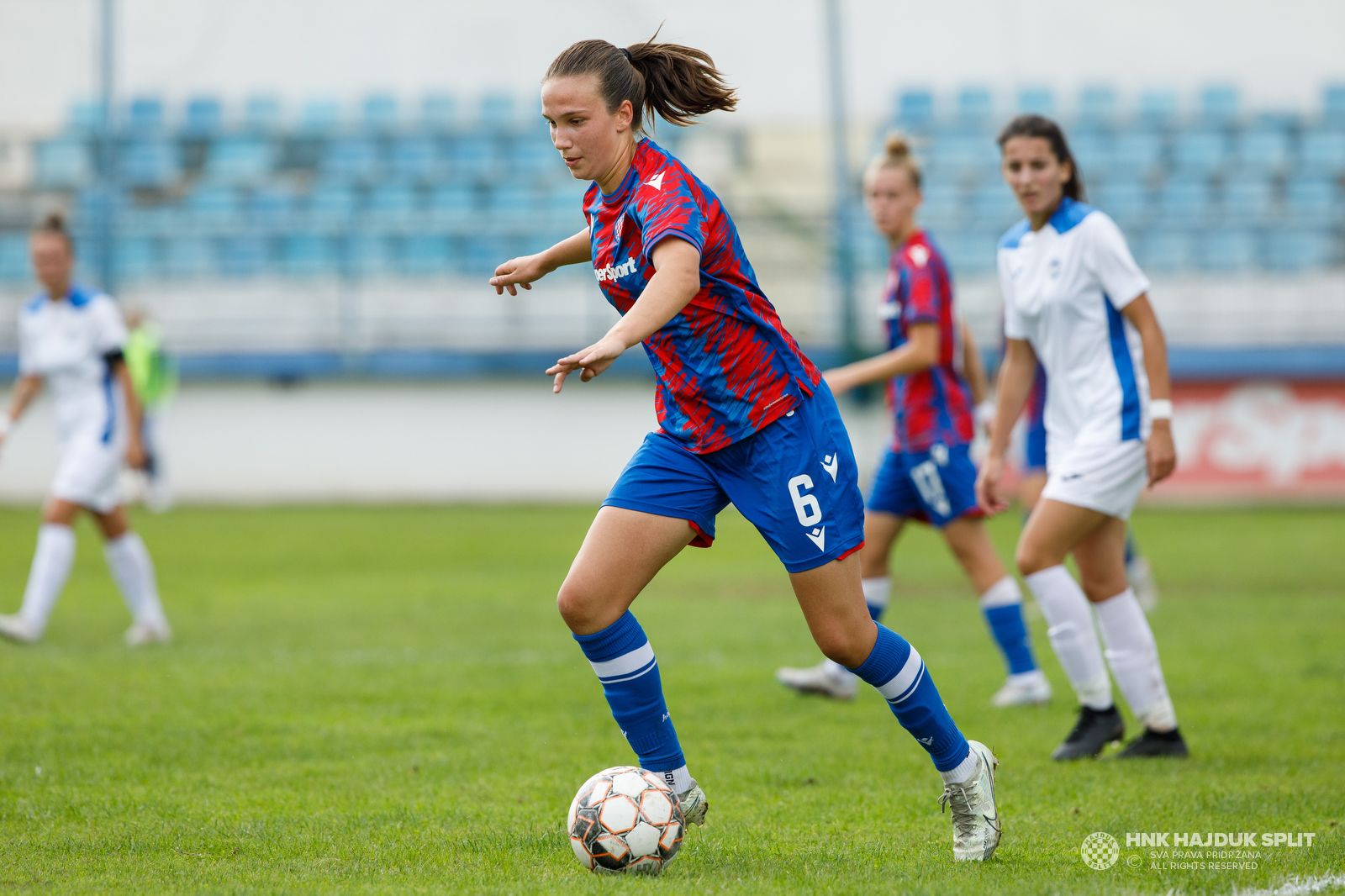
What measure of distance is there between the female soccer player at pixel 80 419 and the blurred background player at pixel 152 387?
10.5 metres

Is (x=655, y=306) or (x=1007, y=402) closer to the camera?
(x=655, y=306)

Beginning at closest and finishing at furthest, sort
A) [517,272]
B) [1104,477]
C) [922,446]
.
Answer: [517,272] → [1104,477] → [922,446]

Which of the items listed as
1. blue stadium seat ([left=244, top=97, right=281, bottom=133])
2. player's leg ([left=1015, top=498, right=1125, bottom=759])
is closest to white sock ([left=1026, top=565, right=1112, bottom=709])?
player's leg ([left=1015, top=498, right=1125, bottom=759])

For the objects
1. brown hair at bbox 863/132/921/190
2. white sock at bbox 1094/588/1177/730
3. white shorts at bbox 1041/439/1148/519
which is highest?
brown hair at bbox 863/132/921/190

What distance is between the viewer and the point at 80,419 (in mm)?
8234

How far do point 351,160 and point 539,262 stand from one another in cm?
1933

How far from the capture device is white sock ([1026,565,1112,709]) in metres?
5.18

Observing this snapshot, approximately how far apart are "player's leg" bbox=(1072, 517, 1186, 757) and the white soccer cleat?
44.9 inches

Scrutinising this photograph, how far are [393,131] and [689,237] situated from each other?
20197 mm

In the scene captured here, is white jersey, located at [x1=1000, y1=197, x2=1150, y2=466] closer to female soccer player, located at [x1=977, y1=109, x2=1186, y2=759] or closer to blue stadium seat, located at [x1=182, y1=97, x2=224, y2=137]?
female soccer player, located at [x1=977, y1=109, x2=1186, y2=759]

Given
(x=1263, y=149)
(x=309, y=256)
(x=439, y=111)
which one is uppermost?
(x=439, y=111)

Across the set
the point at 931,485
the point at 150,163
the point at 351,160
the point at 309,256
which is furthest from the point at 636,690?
the point at 150,163

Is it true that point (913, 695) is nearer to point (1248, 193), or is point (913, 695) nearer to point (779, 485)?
point (779, 485)

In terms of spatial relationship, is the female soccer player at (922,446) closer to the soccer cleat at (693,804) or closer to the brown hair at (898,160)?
the brown hair at (898,160)
